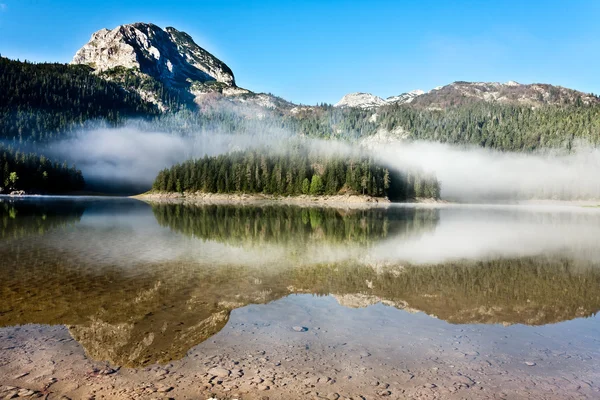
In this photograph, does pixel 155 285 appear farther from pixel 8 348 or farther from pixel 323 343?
pixel 323 343

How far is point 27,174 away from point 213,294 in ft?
667

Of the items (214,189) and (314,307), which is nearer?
(314,307)

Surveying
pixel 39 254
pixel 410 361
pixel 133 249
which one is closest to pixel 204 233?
pixel 133 249

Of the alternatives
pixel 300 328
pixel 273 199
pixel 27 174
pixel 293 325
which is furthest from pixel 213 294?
pixel 27 174

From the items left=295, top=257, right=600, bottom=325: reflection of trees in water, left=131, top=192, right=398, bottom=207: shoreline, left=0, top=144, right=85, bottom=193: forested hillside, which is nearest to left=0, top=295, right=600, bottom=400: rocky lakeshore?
left=295, top=257, right=600, bottom=325: reflection of trees in water

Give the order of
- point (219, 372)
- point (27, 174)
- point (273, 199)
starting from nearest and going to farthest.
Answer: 1. point (219, 372)
2. point (273, 199)
3. point (27, 174)

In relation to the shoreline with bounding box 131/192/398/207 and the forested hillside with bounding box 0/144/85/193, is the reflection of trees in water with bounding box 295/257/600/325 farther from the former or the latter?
the forested hillside with bounding box 0/144/85/193

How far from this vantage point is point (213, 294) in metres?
17.4

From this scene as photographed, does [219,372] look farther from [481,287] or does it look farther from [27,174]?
[27,174]

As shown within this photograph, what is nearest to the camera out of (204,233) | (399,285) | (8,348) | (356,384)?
(356,384)

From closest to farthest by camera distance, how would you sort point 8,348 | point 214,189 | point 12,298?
1. point 8,348
2. point 12,298
3. point 214,189

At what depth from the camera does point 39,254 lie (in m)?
25.6

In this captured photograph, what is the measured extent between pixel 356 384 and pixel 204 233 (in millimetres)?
33598

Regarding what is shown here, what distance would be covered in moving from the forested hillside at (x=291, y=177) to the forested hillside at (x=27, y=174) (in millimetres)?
56095
